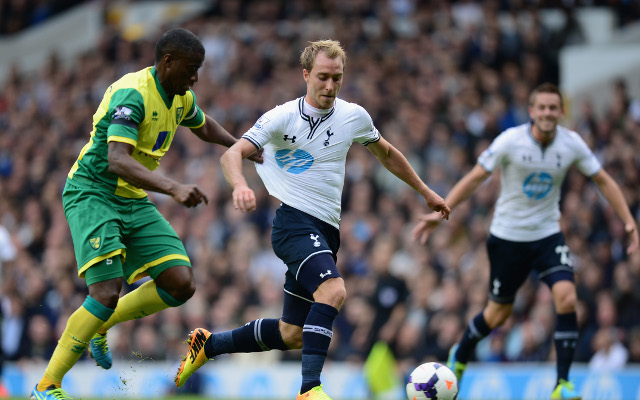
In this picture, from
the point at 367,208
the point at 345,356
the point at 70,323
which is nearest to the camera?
the point at 70,323

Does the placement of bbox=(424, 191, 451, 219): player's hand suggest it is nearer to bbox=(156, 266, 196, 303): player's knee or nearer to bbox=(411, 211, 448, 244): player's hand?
bbox=(411, 211, 448, 244): player's hand

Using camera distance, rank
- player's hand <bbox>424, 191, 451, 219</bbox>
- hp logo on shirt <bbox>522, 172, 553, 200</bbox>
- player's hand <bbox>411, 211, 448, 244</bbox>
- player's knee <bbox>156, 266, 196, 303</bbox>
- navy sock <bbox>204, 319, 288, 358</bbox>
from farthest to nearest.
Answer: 1. hp logo on shirt <bbox>522, 172, 553, 200</bbox>
2. player's hand <bbox>411, 211, 448, 244</bbox>
3. player's hand <bbox>424, 191, 451, 219</bbox>
4. navy sock <bbox>204, 319, 288, 358</bbox>
5. player's knee <bbox>156, 266, 196, 303</bbox>

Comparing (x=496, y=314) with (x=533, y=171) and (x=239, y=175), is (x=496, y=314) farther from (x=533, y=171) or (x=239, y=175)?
(x=239, y=175)

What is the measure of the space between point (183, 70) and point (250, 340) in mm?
2333

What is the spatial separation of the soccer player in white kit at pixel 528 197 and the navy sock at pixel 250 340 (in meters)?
2.21

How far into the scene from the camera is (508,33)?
58.7ft

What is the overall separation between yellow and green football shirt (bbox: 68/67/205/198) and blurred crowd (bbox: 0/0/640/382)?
19.5 ft

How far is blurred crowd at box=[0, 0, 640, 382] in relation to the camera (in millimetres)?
13500

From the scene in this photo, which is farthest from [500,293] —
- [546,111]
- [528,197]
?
[546,111]

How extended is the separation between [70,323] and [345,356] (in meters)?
7.35

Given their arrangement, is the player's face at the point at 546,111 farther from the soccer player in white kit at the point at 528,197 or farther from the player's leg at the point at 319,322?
the player's leg at the point at 319,322

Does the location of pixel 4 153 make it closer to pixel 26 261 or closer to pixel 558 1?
pixel 26 261

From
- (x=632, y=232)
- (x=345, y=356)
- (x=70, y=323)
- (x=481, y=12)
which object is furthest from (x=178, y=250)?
(x=481, y=12)

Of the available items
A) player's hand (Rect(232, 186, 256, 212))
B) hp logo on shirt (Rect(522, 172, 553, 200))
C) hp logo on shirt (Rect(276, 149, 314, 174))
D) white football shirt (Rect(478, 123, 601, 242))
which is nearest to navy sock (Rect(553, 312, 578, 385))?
white football shirt (Rect(478, 123, 601, 242))
